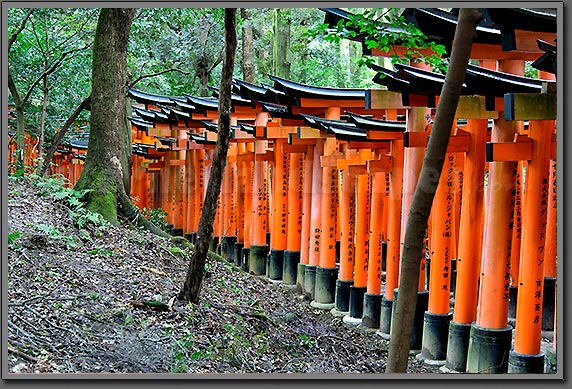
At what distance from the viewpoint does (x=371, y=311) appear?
12367 millimetres

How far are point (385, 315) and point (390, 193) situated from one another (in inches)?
71.3

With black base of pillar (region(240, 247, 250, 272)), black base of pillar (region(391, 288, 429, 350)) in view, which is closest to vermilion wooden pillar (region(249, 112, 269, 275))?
black base of pillar (region(240, 247, 250, 272))

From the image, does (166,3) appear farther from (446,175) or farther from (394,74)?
(446,175)

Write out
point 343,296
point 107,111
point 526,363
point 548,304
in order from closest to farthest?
point 526,363 → point 548,304 → point 107,111 → point 343,296

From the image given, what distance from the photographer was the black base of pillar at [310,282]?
49.8 ft

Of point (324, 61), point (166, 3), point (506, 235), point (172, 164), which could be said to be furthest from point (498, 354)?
point (172, 164)

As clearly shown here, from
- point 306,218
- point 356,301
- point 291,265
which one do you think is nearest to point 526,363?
point 356,301

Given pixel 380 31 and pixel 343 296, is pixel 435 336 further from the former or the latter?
pixel 380 31

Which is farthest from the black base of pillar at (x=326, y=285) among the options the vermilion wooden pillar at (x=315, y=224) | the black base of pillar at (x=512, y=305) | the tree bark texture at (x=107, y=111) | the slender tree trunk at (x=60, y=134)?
the slender tree trunk at (x=60, y=134)

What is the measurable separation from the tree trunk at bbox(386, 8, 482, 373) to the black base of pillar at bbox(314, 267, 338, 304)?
28.6 ft

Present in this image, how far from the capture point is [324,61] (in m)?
13.8

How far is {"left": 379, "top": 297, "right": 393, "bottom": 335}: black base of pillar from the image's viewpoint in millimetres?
11539

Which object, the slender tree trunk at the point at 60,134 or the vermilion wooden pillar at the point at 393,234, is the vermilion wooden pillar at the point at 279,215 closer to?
the vermilion wooden pillar at the point at 393,234

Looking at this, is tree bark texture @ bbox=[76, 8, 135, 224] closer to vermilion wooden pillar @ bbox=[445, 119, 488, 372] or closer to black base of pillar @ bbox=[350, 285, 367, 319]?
black base of pillar @ bbox=[350, 285, 367, 319]
